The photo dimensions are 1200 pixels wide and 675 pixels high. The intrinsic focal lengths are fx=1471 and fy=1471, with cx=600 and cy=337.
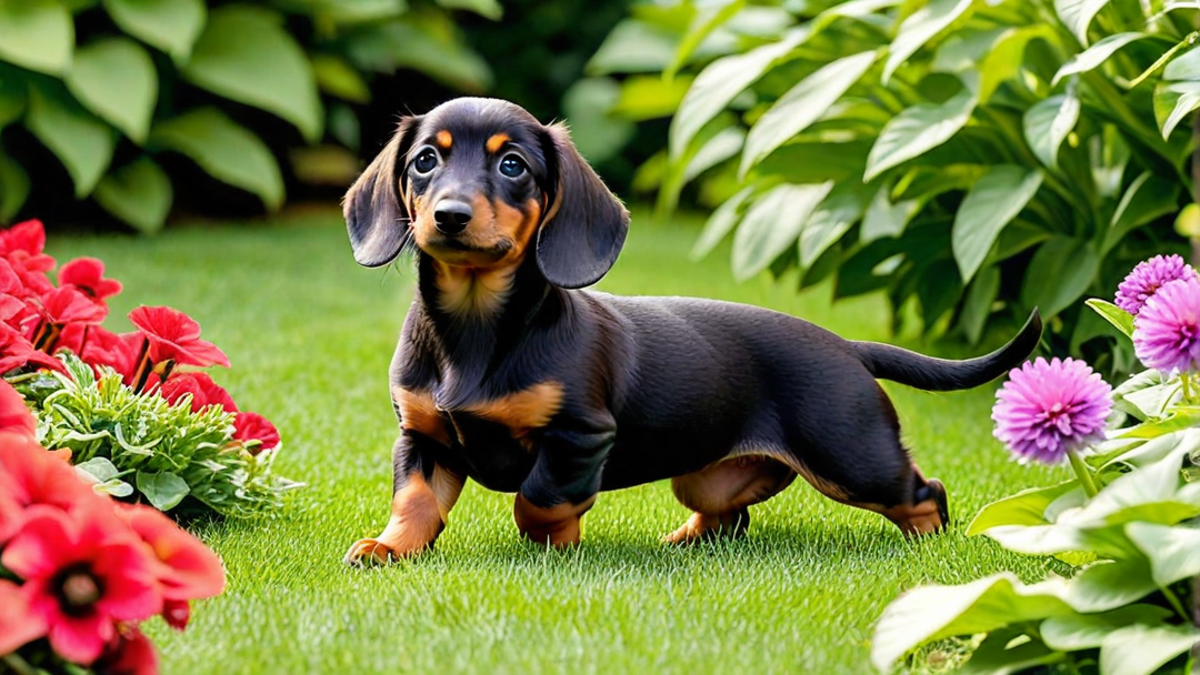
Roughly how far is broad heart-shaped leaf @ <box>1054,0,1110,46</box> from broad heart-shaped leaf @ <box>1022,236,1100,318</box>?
76 cm

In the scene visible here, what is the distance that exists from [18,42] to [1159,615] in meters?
6.07

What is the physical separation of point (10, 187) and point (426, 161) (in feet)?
17.2

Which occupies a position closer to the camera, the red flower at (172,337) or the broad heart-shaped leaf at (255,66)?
the red flower at (172,337)

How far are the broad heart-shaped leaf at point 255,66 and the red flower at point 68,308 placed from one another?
4531 mm

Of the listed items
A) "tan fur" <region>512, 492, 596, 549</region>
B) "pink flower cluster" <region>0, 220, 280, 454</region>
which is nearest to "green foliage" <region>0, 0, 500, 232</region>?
"pink flower cluster" <region>0, 220, 280, 454</region>

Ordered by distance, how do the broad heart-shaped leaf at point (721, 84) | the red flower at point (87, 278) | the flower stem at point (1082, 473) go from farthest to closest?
the broad heart-shaped leaf at point (721, 84) < the red flower at point (87, 278) < the flower stem at point (1082, 473)

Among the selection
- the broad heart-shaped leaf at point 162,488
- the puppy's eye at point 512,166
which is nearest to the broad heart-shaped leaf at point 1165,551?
the puppy's eye at point 512,166

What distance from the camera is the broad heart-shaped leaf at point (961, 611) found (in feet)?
Result: 7.08

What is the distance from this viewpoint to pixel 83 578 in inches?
79.6

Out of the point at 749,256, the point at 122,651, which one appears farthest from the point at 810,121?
the point at 122,651

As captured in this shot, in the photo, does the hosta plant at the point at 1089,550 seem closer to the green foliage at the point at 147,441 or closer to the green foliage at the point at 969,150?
the green foliage at the point at 147,441

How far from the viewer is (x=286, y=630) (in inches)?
93.1

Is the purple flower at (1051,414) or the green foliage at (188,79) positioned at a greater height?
the purple flower at (1051,414)

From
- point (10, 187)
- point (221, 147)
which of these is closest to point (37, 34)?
point (10, 187)
